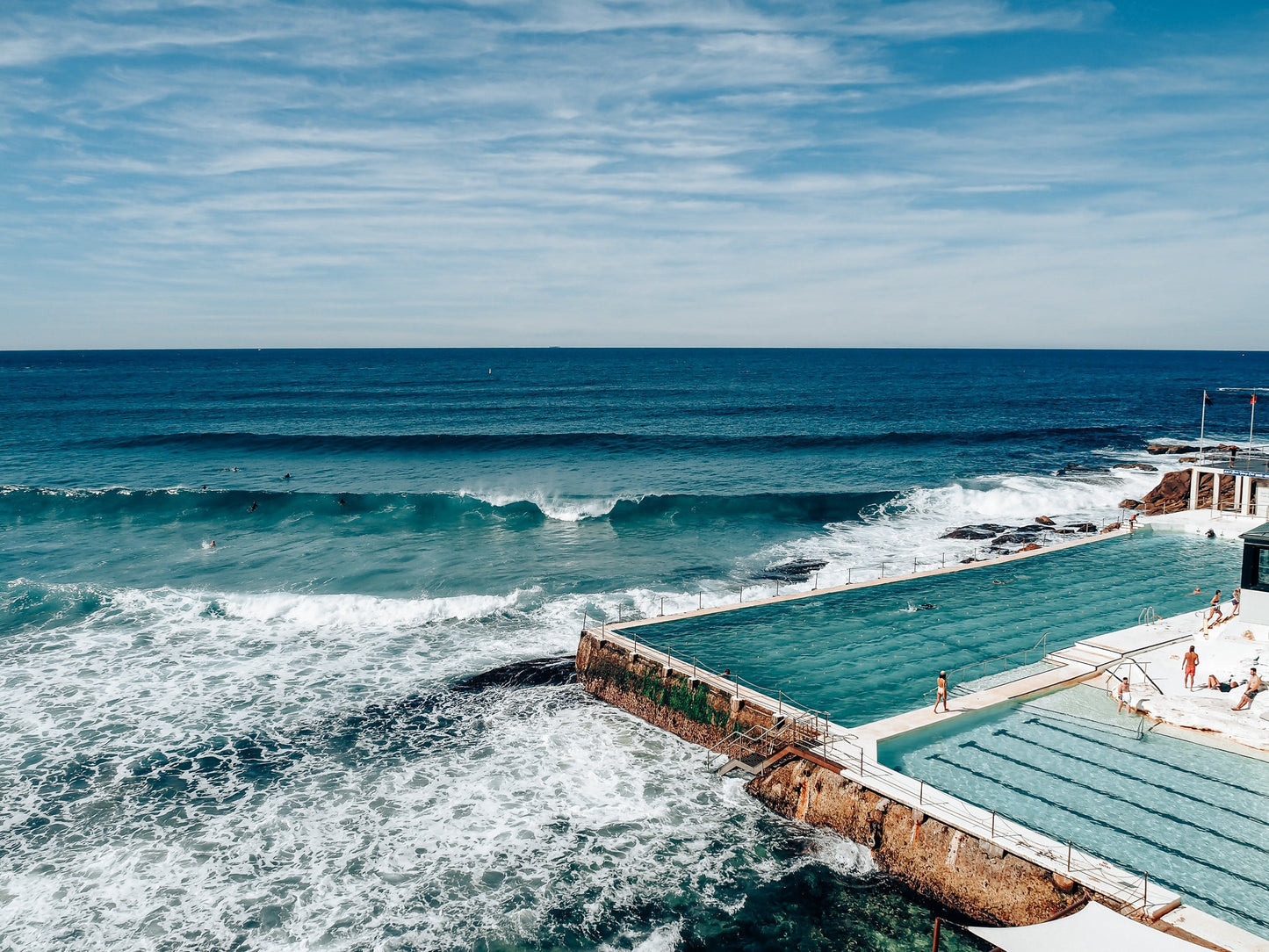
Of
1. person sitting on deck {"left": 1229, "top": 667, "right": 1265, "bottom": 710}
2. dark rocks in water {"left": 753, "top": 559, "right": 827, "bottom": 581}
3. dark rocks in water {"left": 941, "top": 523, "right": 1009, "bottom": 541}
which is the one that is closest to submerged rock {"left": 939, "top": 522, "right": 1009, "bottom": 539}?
dark rocks in water {"left": 941, "top": 523, "right": 1009, "bottom": 541}

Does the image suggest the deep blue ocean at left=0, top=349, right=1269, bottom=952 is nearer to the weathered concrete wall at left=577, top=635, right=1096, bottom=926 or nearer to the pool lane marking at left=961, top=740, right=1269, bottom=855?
the weathered concrete wall at left=577, top=635, right=1096, bottom=926

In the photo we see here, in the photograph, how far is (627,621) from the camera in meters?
21.4

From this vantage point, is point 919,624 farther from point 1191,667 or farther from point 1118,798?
point 1118,798

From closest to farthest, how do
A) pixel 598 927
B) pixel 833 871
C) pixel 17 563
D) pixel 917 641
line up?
pixel 598 927
pixel 833 871
pixel 917 641
pixel 17 563

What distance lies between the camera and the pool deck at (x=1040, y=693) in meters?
10.0

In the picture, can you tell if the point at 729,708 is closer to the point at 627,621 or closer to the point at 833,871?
the point at 833,871

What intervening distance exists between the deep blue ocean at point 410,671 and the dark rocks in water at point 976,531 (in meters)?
1.32

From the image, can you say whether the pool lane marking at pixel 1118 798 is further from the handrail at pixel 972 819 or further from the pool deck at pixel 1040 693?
the handrail at pixel 972 819

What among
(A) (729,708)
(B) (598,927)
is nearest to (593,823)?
(B) (598,927)

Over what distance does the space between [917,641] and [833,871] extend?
807cm

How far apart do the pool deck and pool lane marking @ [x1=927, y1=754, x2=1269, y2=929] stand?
56 cm

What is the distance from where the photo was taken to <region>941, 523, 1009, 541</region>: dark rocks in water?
34.9 metres

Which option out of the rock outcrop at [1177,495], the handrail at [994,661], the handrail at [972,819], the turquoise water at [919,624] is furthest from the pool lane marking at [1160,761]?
the rock outcrop at [1177,495]

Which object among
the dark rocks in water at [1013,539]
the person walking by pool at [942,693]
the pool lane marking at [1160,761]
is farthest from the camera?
the dark rocks in water at [1013,539]
